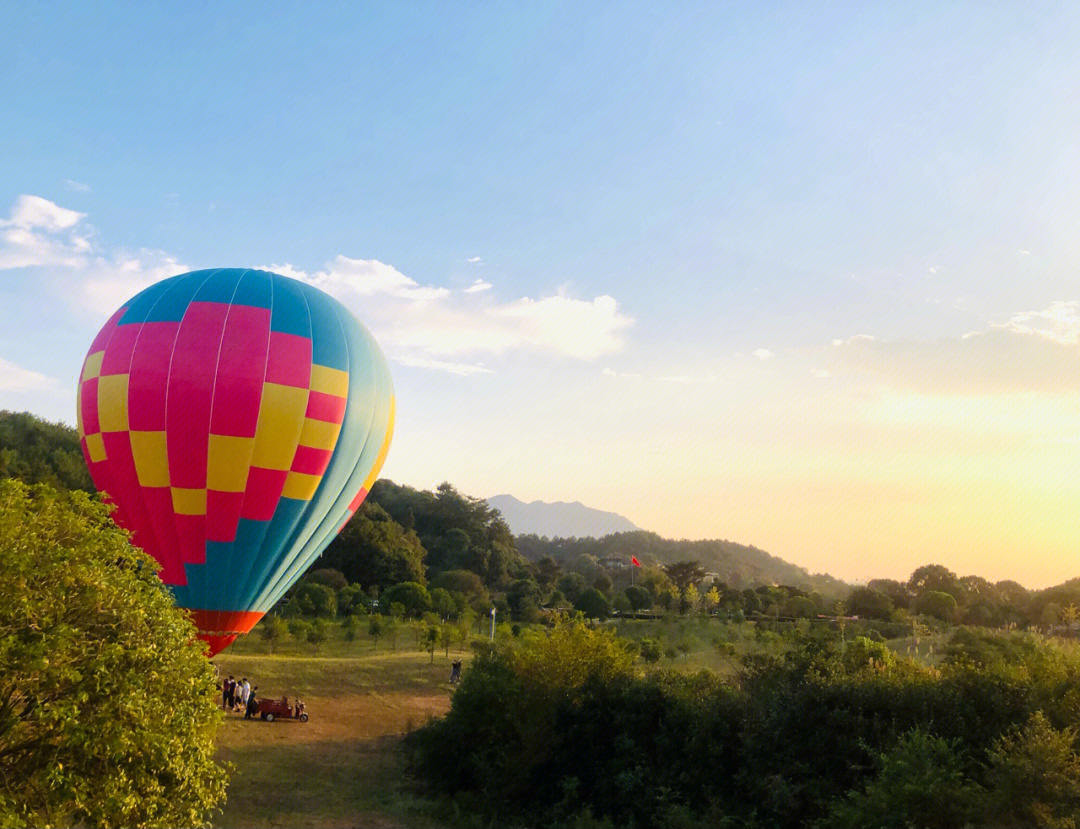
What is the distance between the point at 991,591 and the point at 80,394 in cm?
5800

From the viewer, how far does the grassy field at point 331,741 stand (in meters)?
15.3

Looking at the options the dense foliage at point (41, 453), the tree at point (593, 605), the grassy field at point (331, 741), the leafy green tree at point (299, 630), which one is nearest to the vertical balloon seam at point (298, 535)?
the grassy field at point (331, 741)

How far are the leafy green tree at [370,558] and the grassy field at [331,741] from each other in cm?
2534

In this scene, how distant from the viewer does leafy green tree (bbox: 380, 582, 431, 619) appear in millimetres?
44719

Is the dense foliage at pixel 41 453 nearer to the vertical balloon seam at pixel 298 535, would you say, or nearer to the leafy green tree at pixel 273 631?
the leafy green tree at pixel 273 631

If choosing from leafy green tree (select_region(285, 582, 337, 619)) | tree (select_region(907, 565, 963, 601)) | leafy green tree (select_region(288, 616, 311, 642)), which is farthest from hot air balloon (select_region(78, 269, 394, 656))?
tree (select_region(907, 565, 963, 601))

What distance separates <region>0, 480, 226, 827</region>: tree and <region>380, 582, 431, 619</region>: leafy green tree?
3604cm

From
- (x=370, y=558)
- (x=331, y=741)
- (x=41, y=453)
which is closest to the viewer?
(x=331, y=741)

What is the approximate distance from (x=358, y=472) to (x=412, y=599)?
2472 centimetres

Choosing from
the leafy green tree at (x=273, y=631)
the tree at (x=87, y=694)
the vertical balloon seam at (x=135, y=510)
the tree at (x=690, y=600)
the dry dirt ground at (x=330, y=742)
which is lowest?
the dry dirt ground at (x=330, y=742)

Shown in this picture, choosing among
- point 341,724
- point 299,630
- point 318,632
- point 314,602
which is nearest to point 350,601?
point 314,602

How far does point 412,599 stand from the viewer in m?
44.7

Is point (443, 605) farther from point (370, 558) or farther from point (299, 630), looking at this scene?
point (370, 558)

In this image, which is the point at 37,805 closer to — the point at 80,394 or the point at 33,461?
the point at 80,394
